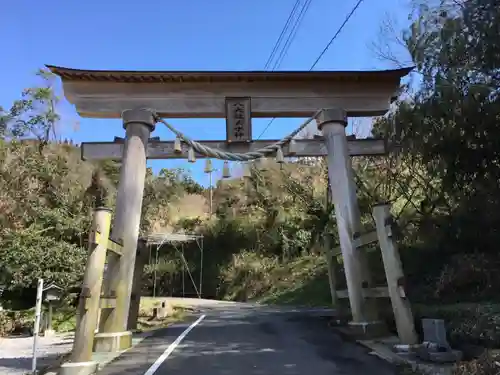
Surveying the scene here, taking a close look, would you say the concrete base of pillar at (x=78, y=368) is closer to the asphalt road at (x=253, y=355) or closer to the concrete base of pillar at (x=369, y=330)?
the asphalt road at (x=253, y=355)

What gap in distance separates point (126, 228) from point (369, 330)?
4.92 meters

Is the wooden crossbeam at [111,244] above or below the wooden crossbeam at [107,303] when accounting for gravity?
above

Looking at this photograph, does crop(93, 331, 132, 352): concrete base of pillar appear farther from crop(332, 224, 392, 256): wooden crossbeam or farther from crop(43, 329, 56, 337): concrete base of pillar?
crop(43, 329, 56, 337): concrete base of pillar

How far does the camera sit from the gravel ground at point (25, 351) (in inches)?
289

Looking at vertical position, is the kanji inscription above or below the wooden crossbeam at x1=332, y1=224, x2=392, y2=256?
above

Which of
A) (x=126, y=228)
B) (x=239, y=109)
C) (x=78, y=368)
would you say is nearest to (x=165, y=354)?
(x=78, y=368)

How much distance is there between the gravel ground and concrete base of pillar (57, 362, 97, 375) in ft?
5.87

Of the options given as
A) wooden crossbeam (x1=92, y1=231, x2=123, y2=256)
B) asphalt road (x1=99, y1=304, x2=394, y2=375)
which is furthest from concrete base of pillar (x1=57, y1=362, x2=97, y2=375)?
wooden crossbeam (x1=92, y1=231, x2=123, y2=256)

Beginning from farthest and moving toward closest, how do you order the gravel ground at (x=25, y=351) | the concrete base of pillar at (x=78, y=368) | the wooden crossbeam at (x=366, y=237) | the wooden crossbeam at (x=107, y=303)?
the gravel ground at (x=25, y=351), the wooden crossbeam at (x=107, y=303), the wooden crossbeam at (x=366, y=237), the concrete base of pillar at (x=78, y=368)

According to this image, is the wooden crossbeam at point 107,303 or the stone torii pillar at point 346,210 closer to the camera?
the wooden crossbeam at point 107,303

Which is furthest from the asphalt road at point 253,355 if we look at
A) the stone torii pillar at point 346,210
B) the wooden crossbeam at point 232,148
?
the wooden crossbeam at point 232,148

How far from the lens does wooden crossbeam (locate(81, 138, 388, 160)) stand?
895 cm

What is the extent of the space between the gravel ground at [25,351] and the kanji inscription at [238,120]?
557 cm

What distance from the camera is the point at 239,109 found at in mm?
9320
